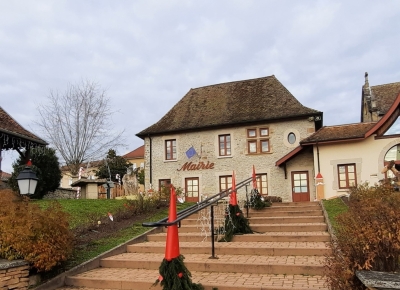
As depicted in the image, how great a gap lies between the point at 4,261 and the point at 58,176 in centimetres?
1105

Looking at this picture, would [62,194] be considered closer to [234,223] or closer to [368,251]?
[234,223]

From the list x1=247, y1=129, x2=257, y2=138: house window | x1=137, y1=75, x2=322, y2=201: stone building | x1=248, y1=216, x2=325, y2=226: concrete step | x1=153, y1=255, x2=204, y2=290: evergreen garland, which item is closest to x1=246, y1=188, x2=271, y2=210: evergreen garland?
Result: x1=248, y1=216, x2=325, y2=226: concrete step

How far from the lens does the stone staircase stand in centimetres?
518

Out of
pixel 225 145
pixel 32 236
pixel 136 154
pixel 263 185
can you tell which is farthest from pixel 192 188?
pixel 136 154

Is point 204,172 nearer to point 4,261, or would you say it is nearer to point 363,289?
point 4,261

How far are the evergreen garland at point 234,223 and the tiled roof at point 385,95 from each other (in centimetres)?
1529

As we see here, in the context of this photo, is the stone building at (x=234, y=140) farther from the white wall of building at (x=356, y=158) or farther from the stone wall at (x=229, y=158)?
the white wall of building at (x=356, y=158)

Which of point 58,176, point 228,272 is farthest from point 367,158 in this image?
point 58,176

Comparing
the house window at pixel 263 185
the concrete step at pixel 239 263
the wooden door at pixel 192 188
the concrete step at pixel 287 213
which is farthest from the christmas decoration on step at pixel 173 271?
the wooden door at pixel 192 188

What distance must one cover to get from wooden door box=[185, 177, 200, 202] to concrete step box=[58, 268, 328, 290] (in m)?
14.5

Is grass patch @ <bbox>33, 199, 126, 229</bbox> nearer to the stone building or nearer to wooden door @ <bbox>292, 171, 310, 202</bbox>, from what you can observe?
the stone building

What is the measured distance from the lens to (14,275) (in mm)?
5328

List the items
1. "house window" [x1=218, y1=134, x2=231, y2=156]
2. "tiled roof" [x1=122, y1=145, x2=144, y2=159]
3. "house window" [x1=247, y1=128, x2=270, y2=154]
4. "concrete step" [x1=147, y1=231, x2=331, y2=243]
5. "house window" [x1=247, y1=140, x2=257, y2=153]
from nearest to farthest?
"concrete step" [x1=147, y1=231, x2=331, y2=243] → "house window" [x1=247, y1=128, x2=270, y2=154] → "house window" [x1=247, y1=140, x2=257, y2=153] → "house window" [x1=218, y1=134, x2=231, y2=156] → "tiled roof" [x1=122, y1=145, x2=144, y2=159]

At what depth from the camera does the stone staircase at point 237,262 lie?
5.18 metres
